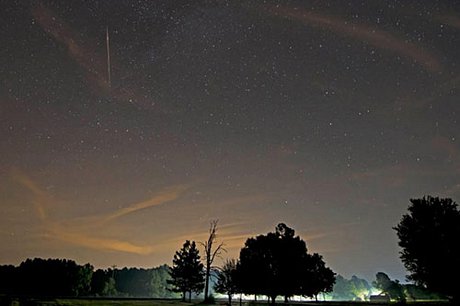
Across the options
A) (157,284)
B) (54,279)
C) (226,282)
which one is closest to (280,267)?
(226,282)

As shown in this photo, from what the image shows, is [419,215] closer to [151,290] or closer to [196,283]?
[196,283]

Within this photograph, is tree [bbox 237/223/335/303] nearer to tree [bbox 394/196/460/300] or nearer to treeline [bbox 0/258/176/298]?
tree [bbox 394/196/460/300]

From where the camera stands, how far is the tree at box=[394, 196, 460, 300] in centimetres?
4044

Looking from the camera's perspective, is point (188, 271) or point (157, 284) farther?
point (157, 284)

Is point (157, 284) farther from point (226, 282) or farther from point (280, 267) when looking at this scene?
point (280, 267)

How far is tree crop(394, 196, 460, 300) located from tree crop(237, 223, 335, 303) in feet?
48.2

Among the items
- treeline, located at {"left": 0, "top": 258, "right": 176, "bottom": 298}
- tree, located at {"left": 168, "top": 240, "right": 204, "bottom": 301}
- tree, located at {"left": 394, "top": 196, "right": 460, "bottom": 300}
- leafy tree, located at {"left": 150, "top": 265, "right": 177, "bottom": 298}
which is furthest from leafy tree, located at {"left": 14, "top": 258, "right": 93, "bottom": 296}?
tree, located at {"left": 394, "top": 196, "right": 460, "bottom": 300}

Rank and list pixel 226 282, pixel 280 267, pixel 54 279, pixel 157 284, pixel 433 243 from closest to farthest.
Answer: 1. pixel 433 243
2. pixel 280 267
3. pixel 226 282
4. pixel 54 279
5. pixel 157 284

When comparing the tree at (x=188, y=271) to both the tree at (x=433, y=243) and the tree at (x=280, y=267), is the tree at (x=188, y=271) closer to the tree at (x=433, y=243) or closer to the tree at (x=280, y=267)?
the tree at (x=280, y=267)

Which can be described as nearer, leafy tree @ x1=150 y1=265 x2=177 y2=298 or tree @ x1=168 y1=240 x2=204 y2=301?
tree @ x1=168 y1=240 x2=204 y2=301

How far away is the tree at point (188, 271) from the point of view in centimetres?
8201

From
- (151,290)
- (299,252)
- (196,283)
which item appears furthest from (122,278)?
(299,252)

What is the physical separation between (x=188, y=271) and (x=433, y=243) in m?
52.2

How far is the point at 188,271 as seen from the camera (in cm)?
8225
